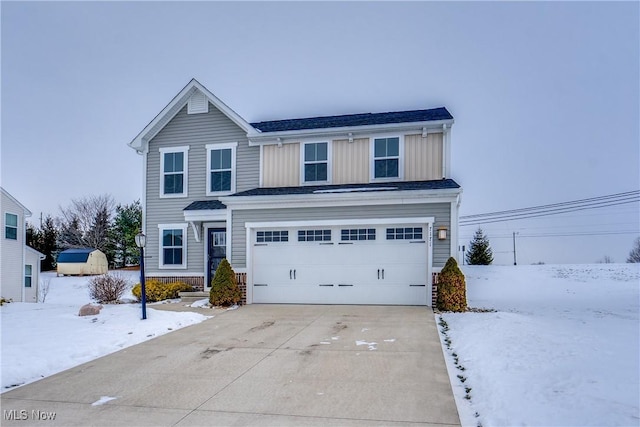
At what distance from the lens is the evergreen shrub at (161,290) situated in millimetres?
13531

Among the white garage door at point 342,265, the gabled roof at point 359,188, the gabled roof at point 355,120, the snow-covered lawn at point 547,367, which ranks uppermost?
the gabled roof at point 355,120

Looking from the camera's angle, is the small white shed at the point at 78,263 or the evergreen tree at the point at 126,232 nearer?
the small white shed at the point at 78,263

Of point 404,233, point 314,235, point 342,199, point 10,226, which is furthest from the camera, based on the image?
point 10,226

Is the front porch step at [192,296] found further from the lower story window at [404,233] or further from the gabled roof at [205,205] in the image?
the lower story window at [404,233]

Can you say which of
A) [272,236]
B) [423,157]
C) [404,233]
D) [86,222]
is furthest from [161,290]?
[86,222]

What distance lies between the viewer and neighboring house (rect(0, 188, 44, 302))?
2131 centimetres

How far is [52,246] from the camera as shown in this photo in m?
37.9

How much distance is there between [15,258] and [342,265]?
2006cm

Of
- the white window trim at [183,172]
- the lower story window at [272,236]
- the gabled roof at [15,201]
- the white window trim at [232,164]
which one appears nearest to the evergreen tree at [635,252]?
the lower story window at [272,236]

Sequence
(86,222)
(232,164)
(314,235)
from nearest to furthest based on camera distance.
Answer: (314,235), (232,164), (86,222)

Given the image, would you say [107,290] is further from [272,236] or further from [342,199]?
[342,199]

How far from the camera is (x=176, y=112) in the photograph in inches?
585

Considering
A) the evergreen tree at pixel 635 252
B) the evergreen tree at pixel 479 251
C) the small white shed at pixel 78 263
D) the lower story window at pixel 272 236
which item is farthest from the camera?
the evergreen tree at pixel 635 252

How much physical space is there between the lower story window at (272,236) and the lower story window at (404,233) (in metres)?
3.14
